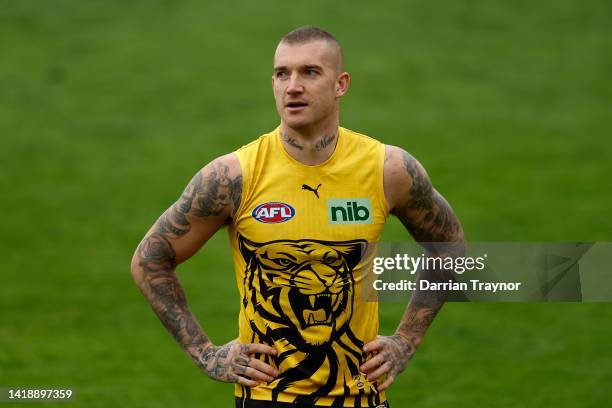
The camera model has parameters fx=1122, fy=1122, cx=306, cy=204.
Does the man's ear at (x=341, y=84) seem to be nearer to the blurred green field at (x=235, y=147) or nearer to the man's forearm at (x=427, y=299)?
the man's forearm at (x=427, y=299)

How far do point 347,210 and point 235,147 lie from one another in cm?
1728

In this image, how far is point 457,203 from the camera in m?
20.4

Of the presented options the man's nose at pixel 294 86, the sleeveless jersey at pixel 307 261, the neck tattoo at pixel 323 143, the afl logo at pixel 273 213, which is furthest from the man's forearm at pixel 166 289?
the man's nose at pixel 294 86

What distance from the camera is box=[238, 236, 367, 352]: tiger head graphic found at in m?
6.07

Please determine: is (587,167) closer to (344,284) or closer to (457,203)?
(457,203)

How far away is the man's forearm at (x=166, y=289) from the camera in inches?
251

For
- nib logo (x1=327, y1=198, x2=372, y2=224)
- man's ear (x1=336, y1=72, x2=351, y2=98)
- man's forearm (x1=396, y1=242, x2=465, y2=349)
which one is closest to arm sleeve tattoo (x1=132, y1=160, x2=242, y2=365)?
nib logo (x1=327, y1=198, x2=372, y2=224)

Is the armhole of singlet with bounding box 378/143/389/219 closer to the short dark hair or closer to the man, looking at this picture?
the man

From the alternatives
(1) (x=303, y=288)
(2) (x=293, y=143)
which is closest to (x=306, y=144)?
(2) (x=293, y=143)

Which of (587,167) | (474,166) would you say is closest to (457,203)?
(474,166)

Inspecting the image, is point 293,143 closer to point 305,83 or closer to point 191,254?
point 305,83

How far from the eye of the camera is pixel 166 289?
6445 mm

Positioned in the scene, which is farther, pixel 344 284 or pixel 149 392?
pixel 149 392

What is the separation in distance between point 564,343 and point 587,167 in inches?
328
